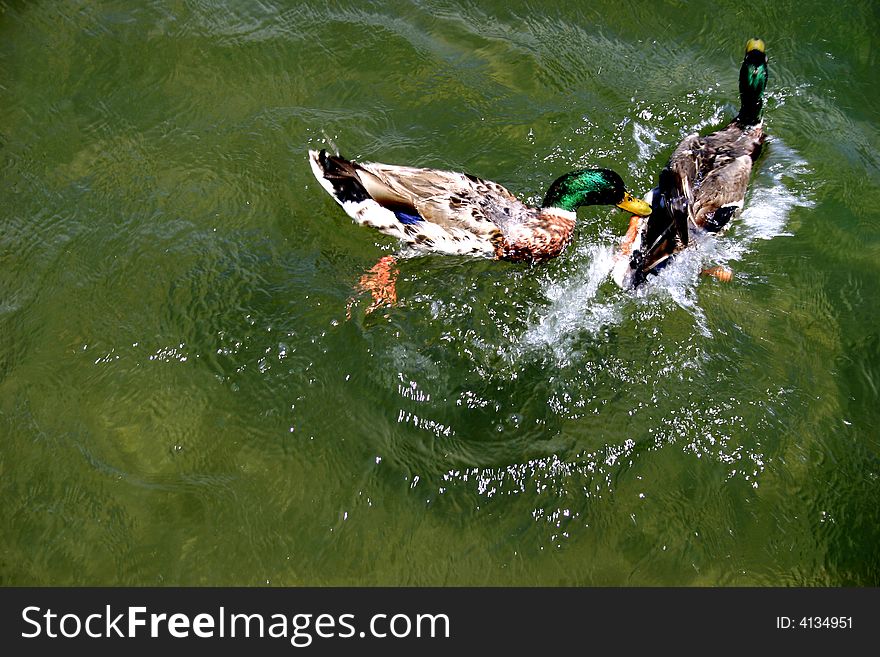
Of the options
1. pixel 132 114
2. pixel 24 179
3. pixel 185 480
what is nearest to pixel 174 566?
pixel 185 480

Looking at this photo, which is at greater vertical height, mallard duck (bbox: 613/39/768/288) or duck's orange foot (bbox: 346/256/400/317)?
mallard duck (bbox: 613/39/768/288)

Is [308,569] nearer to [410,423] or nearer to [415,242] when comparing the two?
→ [410,423]

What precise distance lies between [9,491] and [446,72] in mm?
4507

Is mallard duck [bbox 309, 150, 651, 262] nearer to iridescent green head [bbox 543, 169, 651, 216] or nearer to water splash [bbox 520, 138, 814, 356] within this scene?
iridescent green head [bbox 543, 169, 651, 216]

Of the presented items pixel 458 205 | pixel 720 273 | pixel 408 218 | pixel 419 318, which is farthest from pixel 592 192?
pixel 419 318

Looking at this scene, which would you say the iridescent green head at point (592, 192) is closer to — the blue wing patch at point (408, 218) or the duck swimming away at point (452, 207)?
the duck swimming away at point (452, 207)

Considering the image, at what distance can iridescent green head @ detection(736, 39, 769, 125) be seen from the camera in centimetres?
550

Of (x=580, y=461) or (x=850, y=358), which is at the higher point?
(x=850, y=358)

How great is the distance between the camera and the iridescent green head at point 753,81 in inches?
217

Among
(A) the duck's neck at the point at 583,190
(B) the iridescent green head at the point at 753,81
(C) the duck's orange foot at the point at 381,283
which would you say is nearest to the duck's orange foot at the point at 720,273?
(A) the duck's neck at the point at 583,190

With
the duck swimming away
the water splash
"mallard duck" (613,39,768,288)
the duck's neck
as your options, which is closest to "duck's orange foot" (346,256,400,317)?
the duck swimming away

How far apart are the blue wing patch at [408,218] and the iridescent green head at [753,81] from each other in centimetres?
279

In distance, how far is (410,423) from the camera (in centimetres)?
452

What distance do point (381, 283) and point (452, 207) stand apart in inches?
28.4
